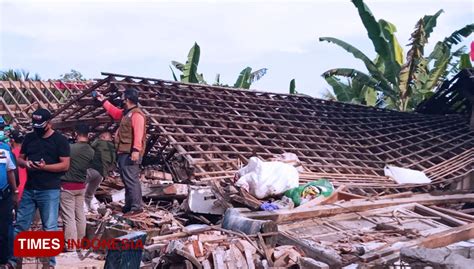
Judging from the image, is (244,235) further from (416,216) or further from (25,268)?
(416,216)

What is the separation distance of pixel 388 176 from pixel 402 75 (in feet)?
20.7

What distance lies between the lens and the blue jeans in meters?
5.29

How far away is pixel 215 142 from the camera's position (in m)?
8.80

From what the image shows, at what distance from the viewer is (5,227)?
5344 mm

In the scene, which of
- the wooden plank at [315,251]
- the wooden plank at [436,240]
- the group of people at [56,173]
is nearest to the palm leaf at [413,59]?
the wooden plank at [436,240]

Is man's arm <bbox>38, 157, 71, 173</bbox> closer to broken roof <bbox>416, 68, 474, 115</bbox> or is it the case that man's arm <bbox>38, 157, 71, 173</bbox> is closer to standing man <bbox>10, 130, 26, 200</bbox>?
standing man <bbox>10, 130, 26, 200</bbox>

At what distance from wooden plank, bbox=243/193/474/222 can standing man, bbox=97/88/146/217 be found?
147 cm

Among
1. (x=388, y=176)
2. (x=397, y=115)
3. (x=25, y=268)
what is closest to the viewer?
(x=25, y=268)

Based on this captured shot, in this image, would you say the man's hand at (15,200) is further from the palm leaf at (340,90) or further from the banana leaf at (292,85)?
the banana leaf at (292,85)

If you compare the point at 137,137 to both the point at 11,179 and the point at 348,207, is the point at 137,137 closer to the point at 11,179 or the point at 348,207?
the point at 11,179

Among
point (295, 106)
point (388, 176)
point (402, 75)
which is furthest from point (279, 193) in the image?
point (402, 75)

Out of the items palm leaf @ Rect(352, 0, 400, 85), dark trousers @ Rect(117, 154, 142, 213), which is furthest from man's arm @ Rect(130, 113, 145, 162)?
palm leaf @ Rect(352, 0, 400, 85)

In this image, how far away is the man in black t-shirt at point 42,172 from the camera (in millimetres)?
5273

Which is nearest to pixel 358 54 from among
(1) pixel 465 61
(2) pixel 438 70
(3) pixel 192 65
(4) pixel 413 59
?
(4) pixel 413 59
